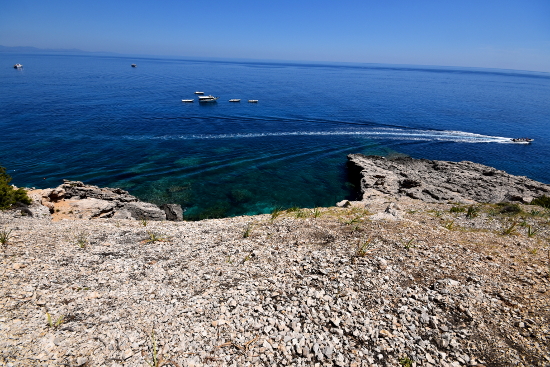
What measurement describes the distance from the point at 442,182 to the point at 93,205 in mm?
45738

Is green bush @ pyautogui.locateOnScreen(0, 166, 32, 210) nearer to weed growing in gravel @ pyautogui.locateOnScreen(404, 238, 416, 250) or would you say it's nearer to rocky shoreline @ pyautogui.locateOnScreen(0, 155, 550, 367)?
rocky shoreline @ pyautogui.locateOnScreen(0, 155, 550, 367)

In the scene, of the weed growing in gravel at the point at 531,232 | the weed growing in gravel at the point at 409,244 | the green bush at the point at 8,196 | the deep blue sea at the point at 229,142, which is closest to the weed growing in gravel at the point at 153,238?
the green bush at the point at 8,196

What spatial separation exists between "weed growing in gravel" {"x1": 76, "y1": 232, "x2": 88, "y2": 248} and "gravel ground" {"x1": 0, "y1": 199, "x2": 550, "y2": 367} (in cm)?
16

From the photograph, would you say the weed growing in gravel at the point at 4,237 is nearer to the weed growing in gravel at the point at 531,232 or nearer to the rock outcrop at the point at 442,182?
the weed growing in gravel at the point at 531,232

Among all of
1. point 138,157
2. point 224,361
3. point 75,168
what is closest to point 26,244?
point 224,361

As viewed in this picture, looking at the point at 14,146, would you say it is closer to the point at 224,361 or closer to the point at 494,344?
the point at 224,361

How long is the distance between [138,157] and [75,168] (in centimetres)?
897

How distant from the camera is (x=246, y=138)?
58688 mm

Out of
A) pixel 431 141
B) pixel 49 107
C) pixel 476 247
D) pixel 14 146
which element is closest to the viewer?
pixel 476 247

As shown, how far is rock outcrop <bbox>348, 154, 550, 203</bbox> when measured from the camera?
35.2m

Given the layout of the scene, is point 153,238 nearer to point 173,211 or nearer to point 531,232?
point 173,211

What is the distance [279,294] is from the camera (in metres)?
11.3

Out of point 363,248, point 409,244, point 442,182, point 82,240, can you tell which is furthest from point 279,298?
point 442,182

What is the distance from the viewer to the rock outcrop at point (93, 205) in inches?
1062
